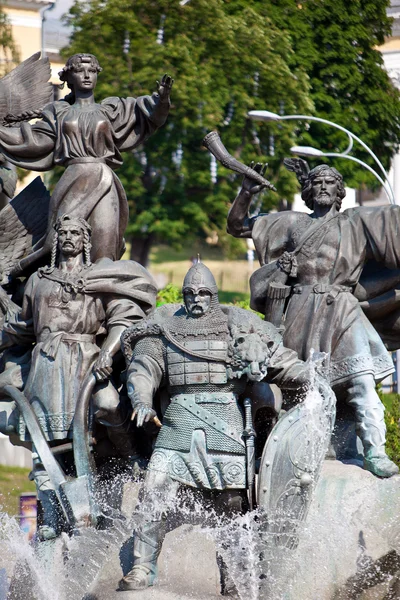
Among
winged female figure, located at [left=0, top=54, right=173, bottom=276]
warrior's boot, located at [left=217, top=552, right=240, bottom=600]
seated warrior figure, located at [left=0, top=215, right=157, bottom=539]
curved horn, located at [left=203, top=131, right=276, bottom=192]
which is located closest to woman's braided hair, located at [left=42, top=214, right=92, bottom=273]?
seated warrior figure, located at [left=0, top=215, right=157, bottom=539]

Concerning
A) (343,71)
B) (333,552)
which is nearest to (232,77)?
(343,71)

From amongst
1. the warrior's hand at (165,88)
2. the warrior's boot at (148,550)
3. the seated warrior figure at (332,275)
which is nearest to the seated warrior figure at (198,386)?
the warrior's boot at (148,550)

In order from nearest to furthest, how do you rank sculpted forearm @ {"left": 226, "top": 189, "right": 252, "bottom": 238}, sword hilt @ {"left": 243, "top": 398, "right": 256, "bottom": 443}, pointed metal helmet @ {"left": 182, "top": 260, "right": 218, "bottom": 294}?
sword hilt @ {"left": 243, "top": 398, "right": 256, "bottom": 443}, pointed metal helmet @ {"left": 182, "top": 260, "right": 218, "bottom": 294}, sculpted forearm @ {"left": 226, "top": 189, "right": 252, "bottom": 238}

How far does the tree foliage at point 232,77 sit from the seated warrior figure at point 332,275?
19.1m

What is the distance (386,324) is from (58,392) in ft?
9.21

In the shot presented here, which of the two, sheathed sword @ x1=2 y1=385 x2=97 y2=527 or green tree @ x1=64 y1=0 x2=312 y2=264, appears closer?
sheathed sword @ x1=2 y1=385 x2=97 y2=527

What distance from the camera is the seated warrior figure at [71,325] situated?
1166 centimetres

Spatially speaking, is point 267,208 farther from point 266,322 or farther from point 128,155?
point 266,322

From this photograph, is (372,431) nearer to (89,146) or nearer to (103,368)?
(103,368)

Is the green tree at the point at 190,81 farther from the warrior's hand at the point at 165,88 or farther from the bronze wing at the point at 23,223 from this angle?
the warrior's hand at the point at 165,88

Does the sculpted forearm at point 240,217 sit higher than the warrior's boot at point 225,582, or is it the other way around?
the sculpted forearm at point 240,217

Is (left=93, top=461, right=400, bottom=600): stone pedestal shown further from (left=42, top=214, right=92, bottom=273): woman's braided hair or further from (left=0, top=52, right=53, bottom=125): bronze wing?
(left=0, top=52, right=53, bottom=125): bronze wing

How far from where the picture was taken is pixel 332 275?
40.3 ft

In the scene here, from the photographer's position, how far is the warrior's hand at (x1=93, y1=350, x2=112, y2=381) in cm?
1162
